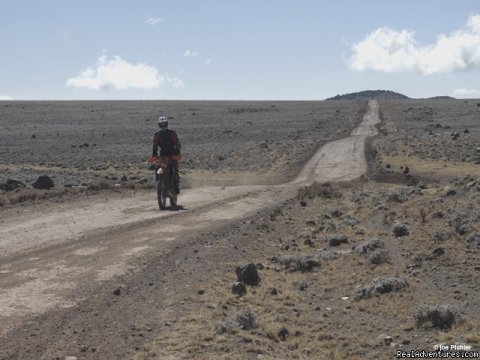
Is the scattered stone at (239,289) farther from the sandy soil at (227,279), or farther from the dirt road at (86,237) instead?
the dirt road at (86,237)

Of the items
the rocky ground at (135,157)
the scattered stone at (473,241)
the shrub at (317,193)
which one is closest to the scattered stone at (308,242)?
the scattered stone at (473,241)

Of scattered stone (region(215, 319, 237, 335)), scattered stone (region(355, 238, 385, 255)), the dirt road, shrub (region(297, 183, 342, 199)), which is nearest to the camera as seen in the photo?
scattered stone (region(215, 319, 237, 335))

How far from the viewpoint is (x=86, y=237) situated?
1316 cm

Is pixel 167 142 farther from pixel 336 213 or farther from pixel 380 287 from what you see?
pixel 380 287

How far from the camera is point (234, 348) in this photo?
23.4 feet

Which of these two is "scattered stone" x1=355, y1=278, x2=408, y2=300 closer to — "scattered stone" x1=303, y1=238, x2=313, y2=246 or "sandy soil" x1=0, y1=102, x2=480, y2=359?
"sandy soil" x1=0, y1=102, x2=480, y2=359

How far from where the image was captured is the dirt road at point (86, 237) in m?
8.95

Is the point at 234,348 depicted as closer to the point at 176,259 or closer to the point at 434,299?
the point at 434,299

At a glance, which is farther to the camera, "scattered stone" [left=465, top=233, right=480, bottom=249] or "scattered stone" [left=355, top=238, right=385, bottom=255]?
"scattered stone" [left=355, top=238, right=385, bottom=255]

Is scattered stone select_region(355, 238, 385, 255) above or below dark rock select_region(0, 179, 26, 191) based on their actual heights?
above

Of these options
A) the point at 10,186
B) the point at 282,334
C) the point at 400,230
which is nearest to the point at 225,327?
the point at 282,334

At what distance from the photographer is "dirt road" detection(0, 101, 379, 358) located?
895 cm

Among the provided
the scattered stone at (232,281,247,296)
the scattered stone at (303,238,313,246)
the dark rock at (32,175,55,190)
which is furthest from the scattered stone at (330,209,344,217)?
the dark rock at (32,175,55,190)

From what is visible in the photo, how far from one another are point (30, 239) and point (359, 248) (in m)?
6.89
